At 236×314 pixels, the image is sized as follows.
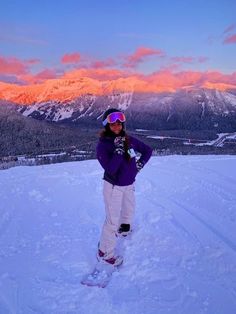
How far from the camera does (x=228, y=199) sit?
882 cm

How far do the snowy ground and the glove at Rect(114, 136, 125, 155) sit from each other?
1.47 meters

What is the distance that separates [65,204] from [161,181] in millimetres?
3444

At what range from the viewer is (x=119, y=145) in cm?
540

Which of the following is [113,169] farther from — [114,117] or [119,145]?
[114,117]

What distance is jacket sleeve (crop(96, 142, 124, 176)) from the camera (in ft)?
17.5

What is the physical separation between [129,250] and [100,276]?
3.05 ft

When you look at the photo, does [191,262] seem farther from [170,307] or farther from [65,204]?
[65,204]

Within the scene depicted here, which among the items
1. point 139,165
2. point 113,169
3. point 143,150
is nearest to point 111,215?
point 113,169

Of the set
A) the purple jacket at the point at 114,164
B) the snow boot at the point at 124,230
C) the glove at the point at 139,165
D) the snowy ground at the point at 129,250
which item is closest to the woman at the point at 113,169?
the purple jacket at the point at 114,164

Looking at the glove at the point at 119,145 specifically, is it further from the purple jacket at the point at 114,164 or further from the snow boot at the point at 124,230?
the snow boot at the point at 124,230

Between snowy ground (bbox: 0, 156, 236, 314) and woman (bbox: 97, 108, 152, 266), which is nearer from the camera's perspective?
snowy ground (bbox: 0, 156, 236, 314)

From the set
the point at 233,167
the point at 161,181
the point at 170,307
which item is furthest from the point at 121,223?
the point at 233,167

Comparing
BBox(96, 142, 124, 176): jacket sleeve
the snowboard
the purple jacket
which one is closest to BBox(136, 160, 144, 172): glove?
the purple jacket

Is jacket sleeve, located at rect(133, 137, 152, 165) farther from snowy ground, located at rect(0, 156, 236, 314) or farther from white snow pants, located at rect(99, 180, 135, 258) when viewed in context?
snowy ground, located at rect(0, 156, 236, 314)
